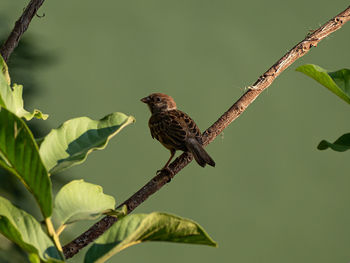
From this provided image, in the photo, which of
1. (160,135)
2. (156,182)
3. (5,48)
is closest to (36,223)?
(156,182)

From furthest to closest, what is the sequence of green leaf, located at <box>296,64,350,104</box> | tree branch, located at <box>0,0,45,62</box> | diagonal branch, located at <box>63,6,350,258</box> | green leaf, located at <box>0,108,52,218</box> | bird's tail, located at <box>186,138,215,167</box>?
bird's tail, located at <box>186,138,215,167</box> < tree branch, located at <box>0,0,45,62</box> < diagonal branch, located at <box>63,6,350,258</box> < green leaf, located at <box>296,64,350,104</box> < green leaf, located at <box>0,108,52,218</box>

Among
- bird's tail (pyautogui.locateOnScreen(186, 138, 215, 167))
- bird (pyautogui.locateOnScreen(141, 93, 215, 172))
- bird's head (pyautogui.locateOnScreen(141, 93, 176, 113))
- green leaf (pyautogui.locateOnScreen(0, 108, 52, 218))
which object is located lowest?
green leaf (pyautogui.locateOnScreen(0, 108, 52, 218))

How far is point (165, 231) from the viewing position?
480mm

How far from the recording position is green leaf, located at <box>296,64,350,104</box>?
2.43ft

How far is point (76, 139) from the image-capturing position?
1.93 feet

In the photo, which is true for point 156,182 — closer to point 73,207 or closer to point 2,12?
point 73,207

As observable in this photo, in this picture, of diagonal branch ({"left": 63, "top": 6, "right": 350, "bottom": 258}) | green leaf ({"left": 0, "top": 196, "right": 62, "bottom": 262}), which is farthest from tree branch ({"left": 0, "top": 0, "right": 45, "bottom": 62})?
green leaf ({"left": 0, "top": 196, "right": 62, "bottom": 262})

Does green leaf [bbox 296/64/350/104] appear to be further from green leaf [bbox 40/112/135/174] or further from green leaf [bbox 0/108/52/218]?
→ green leaf [bbox 0/108/52/218]

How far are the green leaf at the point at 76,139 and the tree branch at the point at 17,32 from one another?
53 centimetres

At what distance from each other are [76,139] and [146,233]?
0.17m

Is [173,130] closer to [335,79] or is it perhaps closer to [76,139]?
[335,79]

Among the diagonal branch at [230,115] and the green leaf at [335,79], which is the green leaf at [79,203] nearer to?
the diagonal branch at [230,115]

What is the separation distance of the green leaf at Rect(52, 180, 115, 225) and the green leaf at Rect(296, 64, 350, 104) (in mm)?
404

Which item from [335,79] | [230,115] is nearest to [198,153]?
[230,115]
